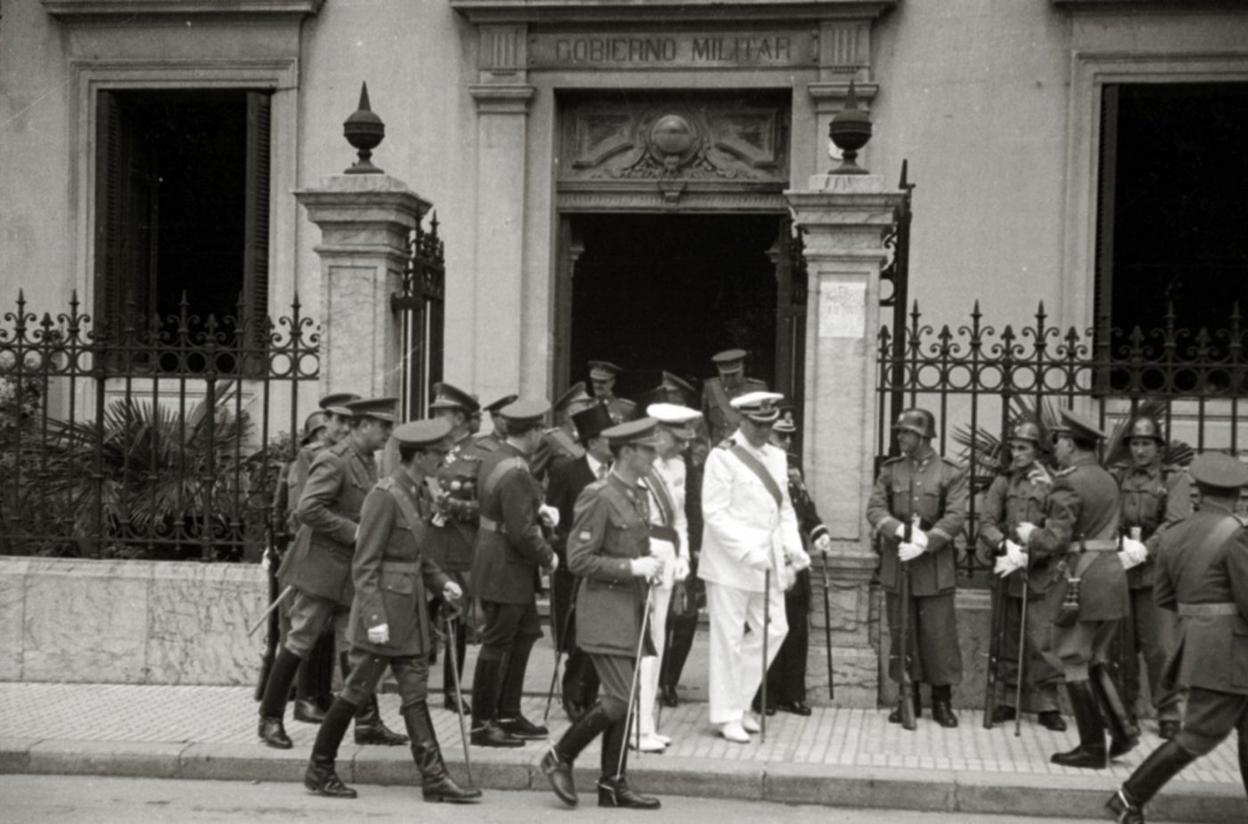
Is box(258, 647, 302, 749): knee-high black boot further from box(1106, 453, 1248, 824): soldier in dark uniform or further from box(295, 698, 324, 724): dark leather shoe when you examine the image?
box(1106, 453, 1248, 824): soldier in dark uniform

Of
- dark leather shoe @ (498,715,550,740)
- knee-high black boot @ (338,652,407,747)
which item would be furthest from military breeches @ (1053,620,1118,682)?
knee-high black boot @ (338,652,407,747)

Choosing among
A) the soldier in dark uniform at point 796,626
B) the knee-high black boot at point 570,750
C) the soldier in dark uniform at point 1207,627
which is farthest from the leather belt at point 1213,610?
the soldier in dark uniform at point 796,626

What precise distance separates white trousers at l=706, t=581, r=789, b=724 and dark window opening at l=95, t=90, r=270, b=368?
688 centimetres

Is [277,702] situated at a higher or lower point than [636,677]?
lower

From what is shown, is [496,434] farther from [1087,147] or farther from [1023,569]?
[1087,147]

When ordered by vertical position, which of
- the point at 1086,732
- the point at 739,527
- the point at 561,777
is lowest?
the point at 561,777

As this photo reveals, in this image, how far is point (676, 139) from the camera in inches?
590

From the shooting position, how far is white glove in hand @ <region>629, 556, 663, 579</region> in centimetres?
866

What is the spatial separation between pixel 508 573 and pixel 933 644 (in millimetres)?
2619

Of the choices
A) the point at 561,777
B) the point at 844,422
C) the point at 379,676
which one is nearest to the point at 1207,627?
the point at 561,777

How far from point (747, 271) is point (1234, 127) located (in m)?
4.23

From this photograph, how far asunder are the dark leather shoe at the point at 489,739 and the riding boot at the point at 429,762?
0.88m

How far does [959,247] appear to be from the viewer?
14422 mm

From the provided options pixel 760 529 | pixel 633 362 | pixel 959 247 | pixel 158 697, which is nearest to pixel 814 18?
pixel 959 247
